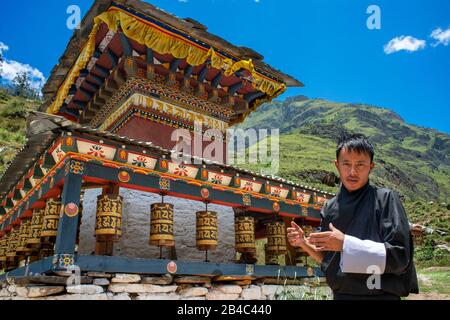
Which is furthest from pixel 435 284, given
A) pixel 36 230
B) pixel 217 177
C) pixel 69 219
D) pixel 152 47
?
pixel 36 230

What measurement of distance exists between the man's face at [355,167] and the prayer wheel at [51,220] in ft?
15.2

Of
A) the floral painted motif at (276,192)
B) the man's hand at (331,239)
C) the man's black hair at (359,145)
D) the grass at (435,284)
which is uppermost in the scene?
the floral painted motif at (276,192)

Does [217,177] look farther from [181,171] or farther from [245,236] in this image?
[245,236]

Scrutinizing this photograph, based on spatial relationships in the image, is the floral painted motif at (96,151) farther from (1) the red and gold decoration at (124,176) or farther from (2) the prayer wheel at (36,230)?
(2) the prayer wheel at (36,230)

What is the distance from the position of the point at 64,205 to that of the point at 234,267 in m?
3.03

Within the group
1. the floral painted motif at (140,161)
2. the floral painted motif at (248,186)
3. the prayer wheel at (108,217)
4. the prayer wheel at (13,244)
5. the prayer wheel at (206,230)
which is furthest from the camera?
the prayer wheel at (13,244)

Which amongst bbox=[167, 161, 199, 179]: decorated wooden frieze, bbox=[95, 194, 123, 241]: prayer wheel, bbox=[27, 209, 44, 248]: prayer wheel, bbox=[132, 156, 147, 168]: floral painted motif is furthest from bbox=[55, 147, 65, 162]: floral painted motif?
bbox=[167, 161, 199, 179]: decorated wooden frieze

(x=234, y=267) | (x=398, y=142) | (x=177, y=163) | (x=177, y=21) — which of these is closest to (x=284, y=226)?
(x=234, y=267)

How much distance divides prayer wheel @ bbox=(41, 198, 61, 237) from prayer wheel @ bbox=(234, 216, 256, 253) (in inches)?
125

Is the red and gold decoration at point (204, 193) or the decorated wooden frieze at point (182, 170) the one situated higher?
the decorated wooden frieze at point (182, 170)

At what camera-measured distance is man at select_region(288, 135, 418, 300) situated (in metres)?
1.63

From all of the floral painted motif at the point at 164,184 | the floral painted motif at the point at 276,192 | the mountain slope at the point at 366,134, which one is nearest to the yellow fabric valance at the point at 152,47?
the floral painted motif at the point at 164,184

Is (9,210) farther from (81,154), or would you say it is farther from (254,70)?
(254,70)

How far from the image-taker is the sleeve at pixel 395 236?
1615 mm
